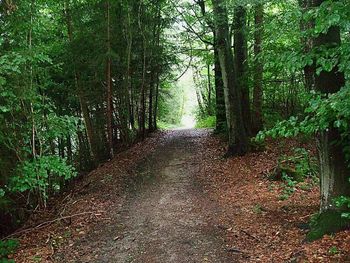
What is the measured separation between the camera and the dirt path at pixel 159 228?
6238mm

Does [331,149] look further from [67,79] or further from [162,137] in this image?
[162,137]

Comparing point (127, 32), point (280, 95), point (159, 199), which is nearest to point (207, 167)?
point (159, 199)

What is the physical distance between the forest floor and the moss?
14cm

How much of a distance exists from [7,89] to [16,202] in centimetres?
284

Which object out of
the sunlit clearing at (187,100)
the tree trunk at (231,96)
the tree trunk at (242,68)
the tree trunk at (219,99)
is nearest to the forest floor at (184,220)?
the tree trunk at (231,96)

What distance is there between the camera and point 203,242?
655 centimetres

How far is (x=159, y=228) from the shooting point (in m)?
7.35

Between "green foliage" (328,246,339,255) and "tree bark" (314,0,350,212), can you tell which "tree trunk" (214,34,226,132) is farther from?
"green foliage" (328,246,339,255)

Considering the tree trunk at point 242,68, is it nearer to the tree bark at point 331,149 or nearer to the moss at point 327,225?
the tree bark at point 331,149

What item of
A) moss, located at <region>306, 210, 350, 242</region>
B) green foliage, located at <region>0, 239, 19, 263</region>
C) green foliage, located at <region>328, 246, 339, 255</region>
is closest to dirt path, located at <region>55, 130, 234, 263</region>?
green foliage, located at <region>0, 239, 19, 263</region>

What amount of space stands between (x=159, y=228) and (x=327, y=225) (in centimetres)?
320

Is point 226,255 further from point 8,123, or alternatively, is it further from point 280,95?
point 280,95

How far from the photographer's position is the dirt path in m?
6.24

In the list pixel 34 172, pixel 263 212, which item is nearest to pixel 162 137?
pixel 34 172
